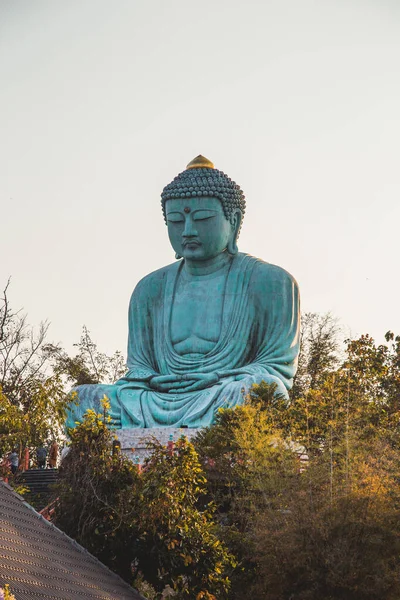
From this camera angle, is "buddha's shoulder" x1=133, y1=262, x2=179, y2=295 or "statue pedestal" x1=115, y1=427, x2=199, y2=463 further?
"buddha's shoulder" x1=133, y1=262, x2=179, y2=295

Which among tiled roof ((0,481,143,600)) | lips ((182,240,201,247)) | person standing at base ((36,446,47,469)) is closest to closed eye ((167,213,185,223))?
lips ((182,240,201,247))

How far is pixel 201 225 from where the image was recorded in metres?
21.7

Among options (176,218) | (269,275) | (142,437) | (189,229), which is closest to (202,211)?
(189,229)

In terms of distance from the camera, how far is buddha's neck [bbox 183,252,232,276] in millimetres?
22047

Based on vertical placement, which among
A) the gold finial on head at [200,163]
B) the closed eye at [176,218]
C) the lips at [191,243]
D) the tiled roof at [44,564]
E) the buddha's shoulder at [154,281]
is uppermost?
the gold finial on head at [200,163]

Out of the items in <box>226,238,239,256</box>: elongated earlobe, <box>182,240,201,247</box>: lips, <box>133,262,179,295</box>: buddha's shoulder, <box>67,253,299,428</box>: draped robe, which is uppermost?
<box>226,238,239,256</box>: elongated earlobe

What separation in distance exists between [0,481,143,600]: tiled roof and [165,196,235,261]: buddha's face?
8923 mm

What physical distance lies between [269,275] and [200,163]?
220 centimetres

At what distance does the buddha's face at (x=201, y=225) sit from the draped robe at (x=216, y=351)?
1.78ft

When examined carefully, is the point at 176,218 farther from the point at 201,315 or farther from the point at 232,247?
the point at 201,315

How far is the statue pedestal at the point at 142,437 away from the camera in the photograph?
61.0 feet

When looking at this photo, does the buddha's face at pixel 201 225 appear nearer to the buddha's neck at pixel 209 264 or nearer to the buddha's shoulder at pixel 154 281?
the buddha's neck at pixel 209 264

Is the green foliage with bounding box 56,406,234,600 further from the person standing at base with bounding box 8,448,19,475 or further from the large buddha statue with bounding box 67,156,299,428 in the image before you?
the large buddha statue with bounding box 67,156,299,428

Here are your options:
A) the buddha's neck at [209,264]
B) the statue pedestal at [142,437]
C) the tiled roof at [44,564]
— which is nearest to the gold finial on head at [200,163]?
the buddha's neck at [209,264]
